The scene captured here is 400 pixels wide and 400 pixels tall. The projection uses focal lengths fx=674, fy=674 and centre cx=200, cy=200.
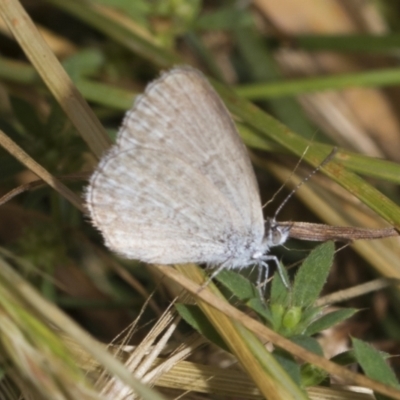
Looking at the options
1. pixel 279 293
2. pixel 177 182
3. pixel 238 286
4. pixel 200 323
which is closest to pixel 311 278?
pixel 279 293

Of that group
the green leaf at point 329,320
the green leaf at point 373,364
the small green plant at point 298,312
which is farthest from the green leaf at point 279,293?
the green leaf at point 373,364

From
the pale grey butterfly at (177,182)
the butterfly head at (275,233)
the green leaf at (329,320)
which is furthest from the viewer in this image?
the butterfly head at (275,233)

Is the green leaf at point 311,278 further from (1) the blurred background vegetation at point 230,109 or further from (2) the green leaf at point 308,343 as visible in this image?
(1) the blurred background vegetation at point 230,109

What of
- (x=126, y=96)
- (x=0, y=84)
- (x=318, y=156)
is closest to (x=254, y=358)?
(x=318, y=156)

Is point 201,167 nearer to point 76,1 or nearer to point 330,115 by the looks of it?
point 76,1

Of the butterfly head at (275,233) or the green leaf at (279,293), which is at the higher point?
the butterfly head at (275,233)

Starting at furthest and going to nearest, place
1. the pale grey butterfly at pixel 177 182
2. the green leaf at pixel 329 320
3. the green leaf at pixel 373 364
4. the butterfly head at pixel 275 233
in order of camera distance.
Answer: the butterfly head at pixel 275 233
the pale grey butterfly at pixel 177 182
the green leaf at pixel 329 320
the green leaf at pixel 373 364
